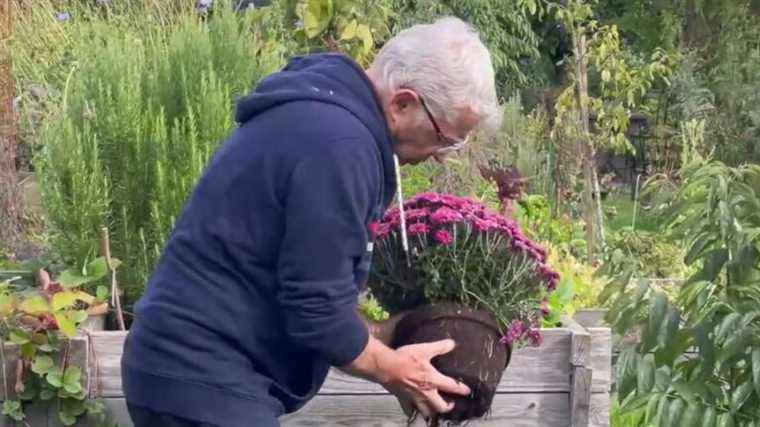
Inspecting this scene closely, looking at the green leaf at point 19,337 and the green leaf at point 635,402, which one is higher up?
the green leaf at point 19,337

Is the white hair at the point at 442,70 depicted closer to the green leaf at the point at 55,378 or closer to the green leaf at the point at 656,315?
the green leaf at the point at 656,315

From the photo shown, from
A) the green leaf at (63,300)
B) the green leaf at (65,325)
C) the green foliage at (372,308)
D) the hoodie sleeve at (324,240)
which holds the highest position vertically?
the hoodie sleeve at (324,240)

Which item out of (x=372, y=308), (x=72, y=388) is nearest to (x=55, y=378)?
(x=72, y=388)

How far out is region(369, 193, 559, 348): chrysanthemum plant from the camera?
363cm

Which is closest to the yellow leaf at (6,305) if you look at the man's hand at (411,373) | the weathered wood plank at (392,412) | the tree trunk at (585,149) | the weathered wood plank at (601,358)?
the weathered wood plank at (392,412)

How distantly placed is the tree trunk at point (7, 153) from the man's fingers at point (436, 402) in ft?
11.0

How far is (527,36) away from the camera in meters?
16.8

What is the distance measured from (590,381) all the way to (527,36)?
12.7 m

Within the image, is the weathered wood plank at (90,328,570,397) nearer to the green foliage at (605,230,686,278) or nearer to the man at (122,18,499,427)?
the man at (122,18,499,427)

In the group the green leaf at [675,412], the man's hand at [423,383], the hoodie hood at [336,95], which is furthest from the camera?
the green leaf at [675,412]

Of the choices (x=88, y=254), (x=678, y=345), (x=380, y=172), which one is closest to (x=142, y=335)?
(x=380, y=172)

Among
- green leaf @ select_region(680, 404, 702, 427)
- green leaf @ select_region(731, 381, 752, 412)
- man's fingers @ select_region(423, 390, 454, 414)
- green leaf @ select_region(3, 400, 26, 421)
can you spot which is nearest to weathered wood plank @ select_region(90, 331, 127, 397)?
green leaf @ select_region(3, 400, 26, 421)

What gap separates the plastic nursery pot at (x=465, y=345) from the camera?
10.9 feet

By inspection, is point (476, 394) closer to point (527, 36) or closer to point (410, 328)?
point (410, 328)
